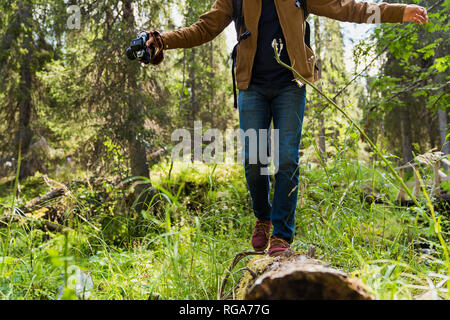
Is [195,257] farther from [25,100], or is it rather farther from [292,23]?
[25,100]

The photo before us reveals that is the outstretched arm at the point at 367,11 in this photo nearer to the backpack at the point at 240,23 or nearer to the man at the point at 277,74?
the man at the point at 277,74

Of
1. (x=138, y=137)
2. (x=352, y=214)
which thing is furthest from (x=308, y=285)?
(x=138, y=137)

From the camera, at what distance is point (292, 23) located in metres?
2.18

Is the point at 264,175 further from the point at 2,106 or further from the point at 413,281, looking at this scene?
the point at 2,106

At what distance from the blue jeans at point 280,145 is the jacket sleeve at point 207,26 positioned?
1.81 ft

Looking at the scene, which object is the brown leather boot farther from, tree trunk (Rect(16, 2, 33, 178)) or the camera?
tree trunk (Rect(16, 2, 33, 178))

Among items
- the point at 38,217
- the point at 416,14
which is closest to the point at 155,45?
the point at 416,14

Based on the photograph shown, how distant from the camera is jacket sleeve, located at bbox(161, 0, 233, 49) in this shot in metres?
2.36

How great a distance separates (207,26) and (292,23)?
2.21 ft

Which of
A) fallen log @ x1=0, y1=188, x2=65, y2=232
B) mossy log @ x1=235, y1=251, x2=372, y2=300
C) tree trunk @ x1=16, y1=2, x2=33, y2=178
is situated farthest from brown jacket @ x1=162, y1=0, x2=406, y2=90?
tree trunk @ x1=16, y1=2, x2=33, y2=178

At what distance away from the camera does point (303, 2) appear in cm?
225
